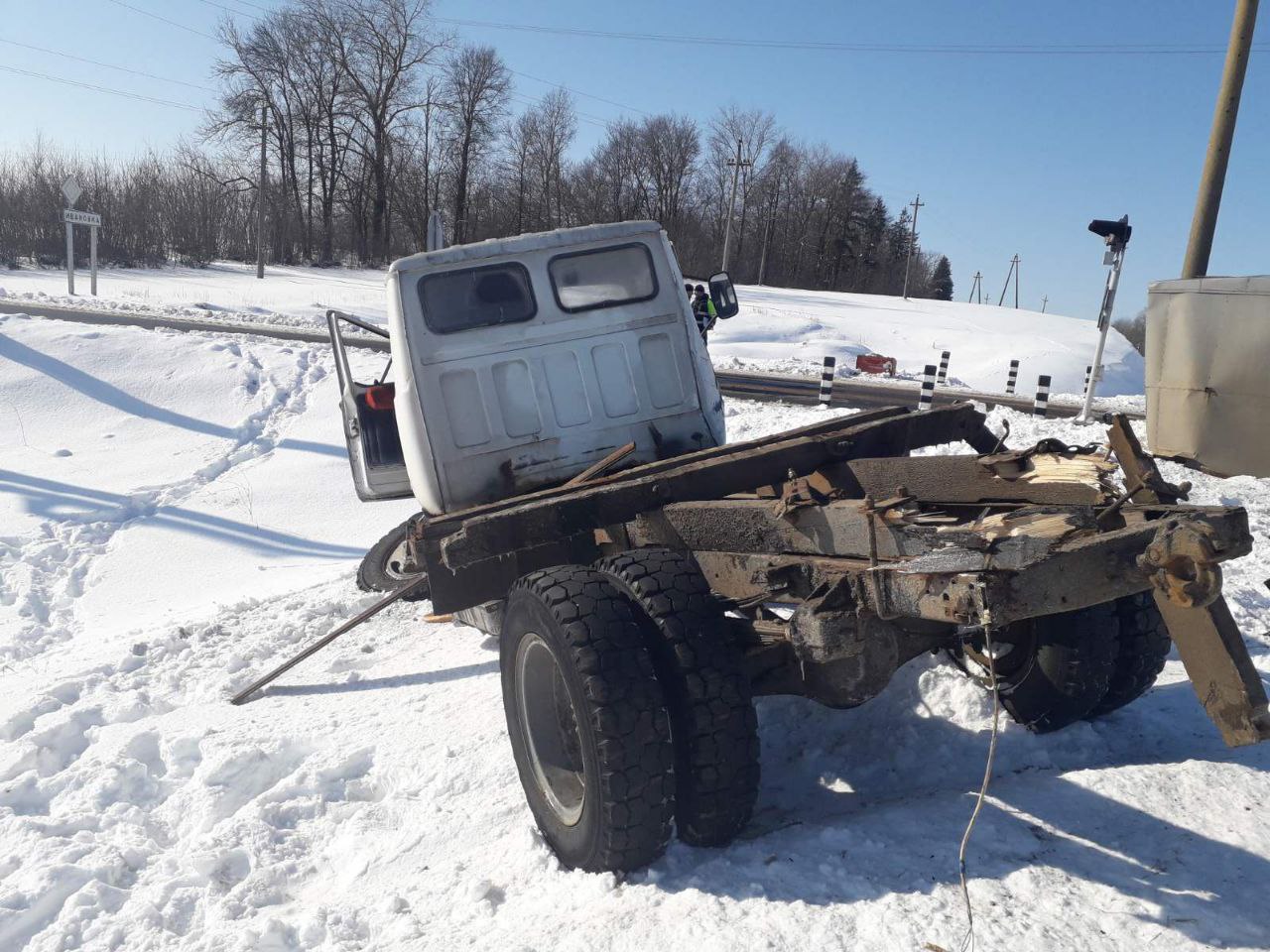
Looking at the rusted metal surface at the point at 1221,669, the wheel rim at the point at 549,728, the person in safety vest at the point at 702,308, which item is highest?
the person in safety vest at the point at 702,308

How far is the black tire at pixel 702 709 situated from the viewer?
9.93ft

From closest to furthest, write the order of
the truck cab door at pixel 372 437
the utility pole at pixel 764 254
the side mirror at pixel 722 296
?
the side mirror at pixel 722 296 < the truck cab door at pixel 372 437 < the utility pole at pixel 764 254

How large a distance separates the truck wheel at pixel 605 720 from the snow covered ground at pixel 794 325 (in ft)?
67.5

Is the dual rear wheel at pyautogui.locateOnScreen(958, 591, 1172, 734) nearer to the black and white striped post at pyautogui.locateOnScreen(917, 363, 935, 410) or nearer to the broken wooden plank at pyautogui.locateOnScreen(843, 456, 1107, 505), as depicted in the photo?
the broken wooden plank at pyautogui.locateOnScreen(843, 456, 1107, 505)

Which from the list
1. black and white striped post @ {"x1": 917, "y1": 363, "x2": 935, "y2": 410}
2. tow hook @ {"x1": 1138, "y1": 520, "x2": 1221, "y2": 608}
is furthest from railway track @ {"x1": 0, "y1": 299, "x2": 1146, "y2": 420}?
tow hook @ {"x1": 1138, "y1": 520, "x2": 1221, "y2": 608}

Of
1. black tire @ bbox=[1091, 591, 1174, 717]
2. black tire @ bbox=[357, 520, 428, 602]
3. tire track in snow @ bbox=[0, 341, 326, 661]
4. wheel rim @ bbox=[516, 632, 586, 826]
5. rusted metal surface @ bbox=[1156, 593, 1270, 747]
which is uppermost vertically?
rusted metal surface @ bbox=[1156, 593, 1270, 747]

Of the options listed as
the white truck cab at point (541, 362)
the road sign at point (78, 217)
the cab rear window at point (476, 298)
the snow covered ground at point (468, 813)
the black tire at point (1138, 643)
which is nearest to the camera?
the snow covered ground at point (468, 813)

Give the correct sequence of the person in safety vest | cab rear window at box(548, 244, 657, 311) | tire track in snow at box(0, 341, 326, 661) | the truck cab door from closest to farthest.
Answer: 1. cab rear window at box(548, 244, 657, 311)
2. the truck cab door
3. tire track in snow at box(0, 341, 326, 661)
4. the person in safety vest

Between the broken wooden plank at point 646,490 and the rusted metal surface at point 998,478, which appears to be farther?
the broken wooden plank at point 646,490

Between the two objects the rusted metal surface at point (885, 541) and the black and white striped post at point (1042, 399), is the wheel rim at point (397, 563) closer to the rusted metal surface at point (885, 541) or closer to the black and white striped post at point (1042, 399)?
the rusted metal surface at point (885, 541)

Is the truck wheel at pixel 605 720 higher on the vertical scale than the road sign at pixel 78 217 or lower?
lower

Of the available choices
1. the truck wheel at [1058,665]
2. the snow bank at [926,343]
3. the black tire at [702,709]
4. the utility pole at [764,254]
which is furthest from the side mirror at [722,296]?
the utility pole at [764,254]

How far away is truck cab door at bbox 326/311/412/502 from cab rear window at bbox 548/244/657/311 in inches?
57.4

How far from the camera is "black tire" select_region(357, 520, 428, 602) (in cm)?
654
